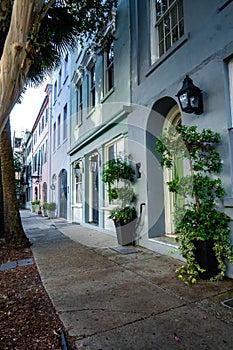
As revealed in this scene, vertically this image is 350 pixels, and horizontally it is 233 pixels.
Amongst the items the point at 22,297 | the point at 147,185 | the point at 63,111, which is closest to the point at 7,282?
the point at 22,297

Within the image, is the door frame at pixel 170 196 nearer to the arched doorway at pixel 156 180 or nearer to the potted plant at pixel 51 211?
the arched doorway at pixel 156 180

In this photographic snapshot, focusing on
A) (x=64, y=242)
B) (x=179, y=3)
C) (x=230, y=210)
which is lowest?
(x=64, y=242)

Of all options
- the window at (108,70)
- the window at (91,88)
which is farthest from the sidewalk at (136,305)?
the window at (91,88)

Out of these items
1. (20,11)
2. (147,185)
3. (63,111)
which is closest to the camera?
(20,11)

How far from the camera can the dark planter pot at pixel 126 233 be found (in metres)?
4.84

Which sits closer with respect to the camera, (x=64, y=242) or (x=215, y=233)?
(x=215, y=233)

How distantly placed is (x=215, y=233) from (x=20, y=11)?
2.84m

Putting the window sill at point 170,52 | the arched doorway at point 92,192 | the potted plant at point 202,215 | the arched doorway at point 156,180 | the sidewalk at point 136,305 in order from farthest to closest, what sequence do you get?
the arched doorway at point 92,192, the arched doorway at point 156,180, the window sill at point 170,52, the potted plant at point 202,215, the sidewalk at point 136,305

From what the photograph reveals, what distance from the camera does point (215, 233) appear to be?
108 inches

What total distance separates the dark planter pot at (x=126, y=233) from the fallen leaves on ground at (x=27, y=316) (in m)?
1.93

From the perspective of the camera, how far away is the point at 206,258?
2.76 meters

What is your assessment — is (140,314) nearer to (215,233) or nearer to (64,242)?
(215,233)

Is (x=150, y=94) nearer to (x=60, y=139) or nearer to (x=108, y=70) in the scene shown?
(x=108, y=70)

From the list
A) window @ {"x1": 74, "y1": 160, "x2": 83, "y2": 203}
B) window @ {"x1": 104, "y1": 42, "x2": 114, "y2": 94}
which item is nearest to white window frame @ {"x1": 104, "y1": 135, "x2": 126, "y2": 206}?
window @ {"x1": 104, "y1": 42, "x2": 114, "y2": 94}
